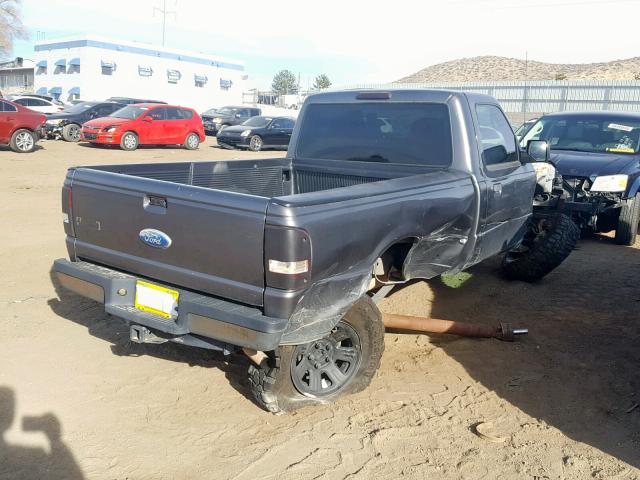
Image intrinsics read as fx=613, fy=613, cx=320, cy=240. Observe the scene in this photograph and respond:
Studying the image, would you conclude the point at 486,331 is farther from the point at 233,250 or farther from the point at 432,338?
the point at 233,250

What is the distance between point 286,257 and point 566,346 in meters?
2.90

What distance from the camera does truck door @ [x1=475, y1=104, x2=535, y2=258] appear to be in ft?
16.4

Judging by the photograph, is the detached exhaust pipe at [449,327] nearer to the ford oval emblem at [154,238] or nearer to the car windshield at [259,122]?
the ford oval emblem at [154,238]

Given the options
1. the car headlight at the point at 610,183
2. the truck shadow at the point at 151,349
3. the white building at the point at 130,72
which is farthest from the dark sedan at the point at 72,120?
the white building at the point at 130,72

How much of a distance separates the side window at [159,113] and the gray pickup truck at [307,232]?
15824 millimetres

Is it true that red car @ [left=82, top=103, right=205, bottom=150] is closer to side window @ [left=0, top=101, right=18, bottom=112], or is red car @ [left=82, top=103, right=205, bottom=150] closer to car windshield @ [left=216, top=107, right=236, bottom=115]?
side window @ [left=0, top=101, right=18, bottom=112]

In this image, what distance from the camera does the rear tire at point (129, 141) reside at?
19.2m

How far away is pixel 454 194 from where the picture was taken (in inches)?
175

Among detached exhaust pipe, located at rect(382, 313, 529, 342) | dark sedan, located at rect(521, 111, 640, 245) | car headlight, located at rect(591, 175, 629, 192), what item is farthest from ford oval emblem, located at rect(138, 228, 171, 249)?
car headlight, located at rect(591, 175, 629, 192)

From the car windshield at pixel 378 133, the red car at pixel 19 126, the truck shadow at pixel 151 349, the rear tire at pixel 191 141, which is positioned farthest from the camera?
the rear tire at pixel 191 141

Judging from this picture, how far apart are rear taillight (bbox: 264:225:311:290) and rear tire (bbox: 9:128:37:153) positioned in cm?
1622

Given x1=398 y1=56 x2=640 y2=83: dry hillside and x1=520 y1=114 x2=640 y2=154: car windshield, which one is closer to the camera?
x1=520 y1=114 x2=640 y2=154: car windshield

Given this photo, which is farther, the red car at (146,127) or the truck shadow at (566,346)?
the red car at (146,127)

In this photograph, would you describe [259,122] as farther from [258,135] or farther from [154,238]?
[154,238]
